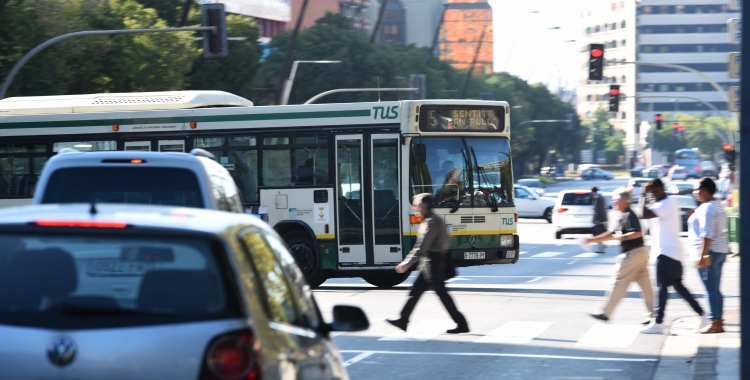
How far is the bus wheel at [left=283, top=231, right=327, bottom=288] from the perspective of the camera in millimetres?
17297

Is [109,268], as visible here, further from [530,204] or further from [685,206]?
[530,204]

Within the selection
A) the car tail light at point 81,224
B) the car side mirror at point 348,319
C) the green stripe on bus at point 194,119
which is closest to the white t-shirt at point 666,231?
the green stripe on bus at point 194,119

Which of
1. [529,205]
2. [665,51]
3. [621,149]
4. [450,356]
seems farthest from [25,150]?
[665,51]

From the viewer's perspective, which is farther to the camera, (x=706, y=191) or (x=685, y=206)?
(x=685, y=206)

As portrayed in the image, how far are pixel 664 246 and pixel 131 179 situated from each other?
19.3 ft

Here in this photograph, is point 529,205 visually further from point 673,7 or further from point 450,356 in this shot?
point 673,7

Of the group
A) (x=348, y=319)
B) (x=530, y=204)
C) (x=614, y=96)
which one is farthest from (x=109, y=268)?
(x=530, y=204)

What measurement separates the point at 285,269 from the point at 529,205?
41.2m

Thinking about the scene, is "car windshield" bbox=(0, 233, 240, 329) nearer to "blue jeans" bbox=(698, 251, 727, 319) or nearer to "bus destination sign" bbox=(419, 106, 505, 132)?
"blue jeans" bbox=(698, 251, 727, 319)

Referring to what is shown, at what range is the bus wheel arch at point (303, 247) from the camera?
56.7 feet

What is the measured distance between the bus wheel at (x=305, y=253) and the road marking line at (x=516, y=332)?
4.92 metres

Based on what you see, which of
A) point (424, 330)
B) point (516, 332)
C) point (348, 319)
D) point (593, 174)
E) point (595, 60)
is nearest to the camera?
point (348, 319)

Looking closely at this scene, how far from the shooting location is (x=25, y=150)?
18.5 meters

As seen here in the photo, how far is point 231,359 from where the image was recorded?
12.4 ft
